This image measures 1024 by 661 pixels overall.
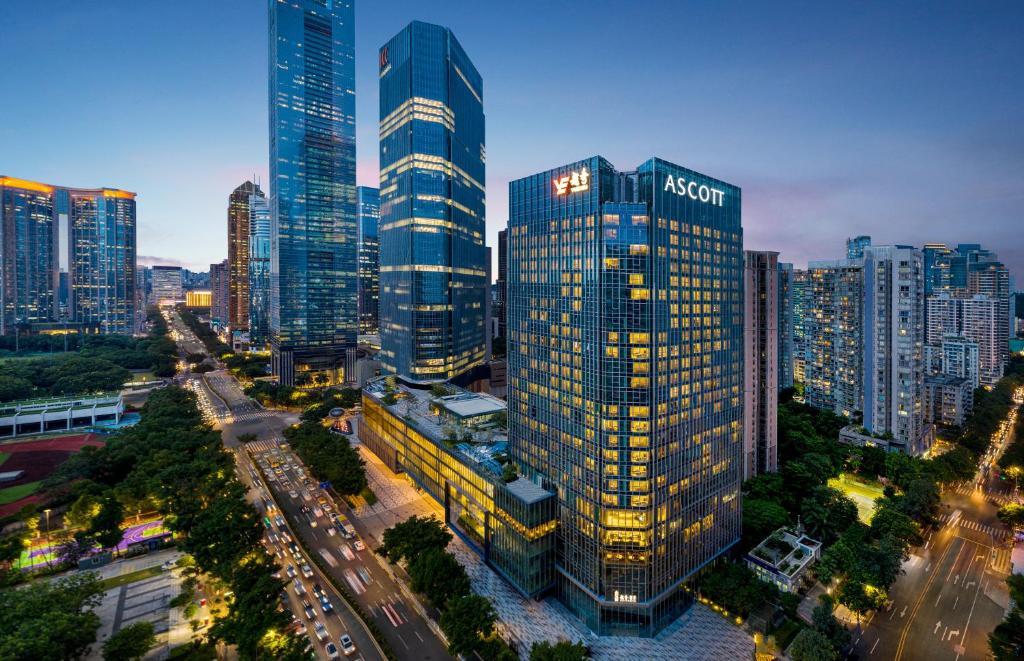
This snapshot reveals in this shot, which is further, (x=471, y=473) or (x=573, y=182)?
(x=471, y=473)

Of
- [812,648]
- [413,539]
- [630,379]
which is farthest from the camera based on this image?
[413,539]

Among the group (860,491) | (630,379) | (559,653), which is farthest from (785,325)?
(559,653)

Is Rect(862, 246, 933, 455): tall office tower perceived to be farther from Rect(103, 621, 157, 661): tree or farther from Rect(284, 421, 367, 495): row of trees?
Rect(103, 621, 157, 661): tree

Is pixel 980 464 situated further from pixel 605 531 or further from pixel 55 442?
pixel 55 442

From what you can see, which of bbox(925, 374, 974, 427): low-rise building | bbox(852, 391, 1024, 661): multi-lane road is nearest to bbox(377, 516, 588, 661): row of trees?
bbox(852, 391, 1024, 661): multi-lane road

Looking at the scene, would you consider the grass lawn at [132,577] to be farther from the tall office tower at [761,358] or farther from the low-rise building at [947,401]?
the low-rise building at [947,401]

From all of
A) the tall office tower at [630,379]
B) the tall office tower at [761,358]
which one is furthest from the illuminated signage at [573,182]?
the tall office tower at [761,358]

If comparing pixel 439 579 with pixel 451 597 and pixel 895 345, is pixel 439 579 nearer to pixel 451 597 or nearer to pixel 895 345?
pixel 451 597
